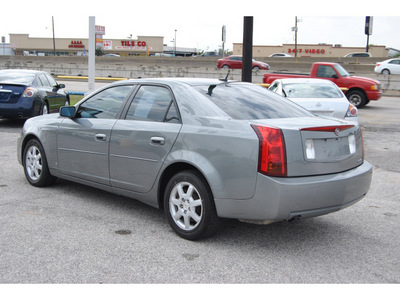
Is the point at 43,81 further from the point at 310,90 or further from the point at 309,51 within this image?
the point at 309,51

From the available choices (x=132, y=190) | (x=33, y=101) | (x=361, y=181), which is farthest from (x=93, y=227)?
(x=33, y=101)

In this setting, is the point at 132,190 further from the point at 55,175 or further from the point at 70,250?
the point at 55,175

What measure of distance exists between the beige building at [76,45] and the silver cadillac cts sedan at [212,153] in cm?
9596

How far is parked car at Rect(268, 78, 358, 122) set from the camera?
10391 mm

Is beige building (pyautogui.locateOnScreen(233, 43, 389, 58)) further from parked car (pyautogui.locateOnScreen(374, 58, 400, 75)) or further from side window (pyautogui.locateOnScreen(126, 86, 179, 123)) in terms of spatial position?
side window (pyautogui.locateOnScreen(126, 86, 179, 123))

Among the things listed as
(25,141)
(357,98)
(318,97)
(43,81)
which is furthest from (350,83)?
(25,141)

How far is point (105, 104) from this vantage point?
18.3ft

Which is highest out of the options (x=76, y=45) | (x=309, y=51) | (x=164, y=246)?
(x=76, y=45)

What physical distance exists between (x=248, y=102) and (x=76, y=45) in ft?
326

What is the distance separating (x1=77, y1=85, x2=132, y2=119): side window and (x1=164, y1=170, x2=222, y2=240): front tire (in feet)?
4.30

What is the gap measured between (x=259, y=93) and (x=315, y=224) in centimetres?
151

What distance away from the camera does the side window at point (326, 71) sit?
765 inches

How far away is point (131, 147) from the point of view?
4.97 metres

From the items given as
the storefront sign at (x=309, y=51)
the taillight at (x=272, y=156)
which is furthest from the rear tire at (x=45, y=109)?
A: the storefront sign at (x=309, y=51)
